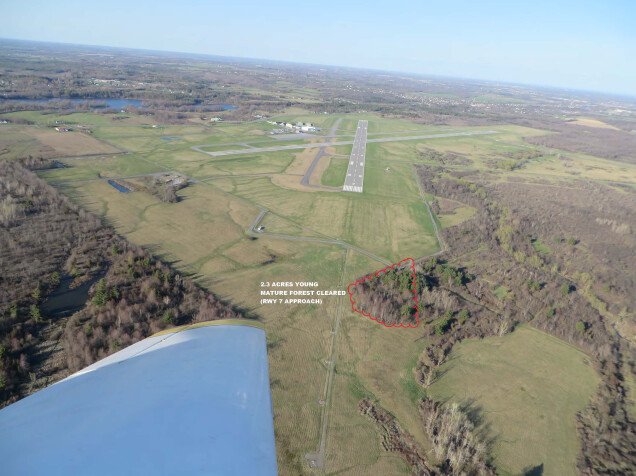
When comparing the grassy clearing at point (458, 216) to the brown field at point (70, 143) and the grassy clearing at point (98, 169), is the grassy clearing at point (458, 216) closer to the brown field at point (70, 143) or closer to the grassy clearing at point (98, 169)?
the grassy clearing at point (98, 169)

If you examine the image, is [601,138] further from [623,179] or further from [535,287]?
[535,287]

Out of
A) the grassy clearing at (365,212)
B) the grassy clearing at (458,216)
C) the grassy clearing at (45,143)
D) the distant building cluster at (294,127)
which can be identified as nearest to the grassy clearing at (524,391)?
the grassy clearing at (365,212)

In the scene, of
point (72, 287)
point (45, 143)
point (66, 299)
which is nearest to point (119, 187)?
point (72, 287)

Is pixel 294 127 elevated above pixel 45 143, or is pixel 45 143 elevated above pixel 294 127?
pixel 294 127

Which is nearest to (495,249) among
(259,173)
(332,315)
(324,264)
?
(324,264)

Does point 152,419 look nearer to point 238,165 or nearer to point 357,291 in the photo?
point 357,291

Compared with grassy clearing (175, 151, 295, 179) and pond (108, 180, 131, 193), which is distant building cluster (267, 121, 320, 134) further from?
pond (108, 180, 131, 193)
